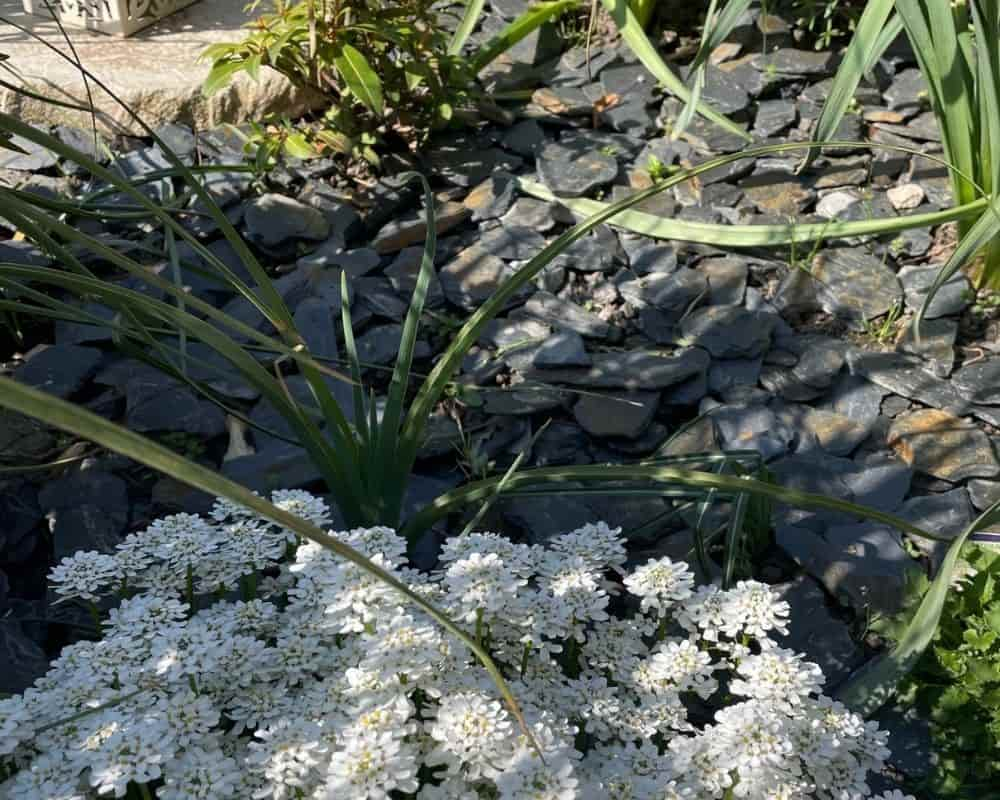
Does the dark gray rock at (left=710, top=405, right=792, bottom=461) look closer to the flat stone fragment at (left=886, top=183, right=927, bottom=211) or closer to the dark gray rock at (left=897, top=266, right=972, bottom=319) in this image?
the dark gray rock at (left=897, top=266, right=972, bottom=319)

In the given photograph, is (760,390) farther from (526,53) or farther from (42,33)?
(42,33)

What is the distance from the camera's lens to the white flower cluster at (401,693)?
1.02 meters

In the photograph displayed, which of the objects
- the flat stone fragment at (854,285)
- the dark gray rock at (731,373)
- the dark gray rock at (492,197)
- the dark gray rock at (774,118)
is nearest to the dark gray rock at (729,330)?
the dark gray rock at (731,373)

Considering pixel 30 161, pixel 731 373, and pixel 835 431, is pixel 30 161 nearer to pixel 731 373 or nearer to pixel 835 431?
pixel 731 373

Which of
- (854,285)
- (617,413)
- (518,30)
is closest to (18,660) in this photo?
(617,413)

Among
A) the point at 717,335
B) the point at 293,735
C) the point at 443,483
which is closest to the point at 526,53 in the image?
the point at 717,335

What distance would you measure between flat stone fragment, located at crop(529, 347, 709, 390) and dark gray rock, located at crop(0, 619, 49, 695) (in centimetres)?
89

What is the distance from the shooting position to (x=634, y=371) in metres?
1.93

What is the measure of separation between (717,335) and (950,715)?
32.1 inches

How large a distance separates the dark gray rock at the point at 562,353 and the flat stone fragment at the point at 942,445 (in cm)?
52

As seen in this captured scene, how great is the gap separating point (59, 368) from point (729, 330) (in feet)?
3.70

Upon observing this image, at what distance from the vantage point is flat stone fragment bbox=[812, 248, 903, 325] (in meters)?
2.07

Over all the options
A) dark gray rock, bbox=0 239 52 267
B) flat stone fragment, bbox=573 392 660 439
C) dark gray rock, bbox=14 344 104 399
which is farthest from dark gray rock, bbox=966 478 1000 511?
dark gray rock, bbox=0 239 52 267

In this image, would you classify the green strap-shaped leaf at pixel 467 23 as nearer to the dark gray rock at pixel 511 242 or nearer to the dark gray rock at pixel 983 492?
the dark gray rock at pixel 511 242
